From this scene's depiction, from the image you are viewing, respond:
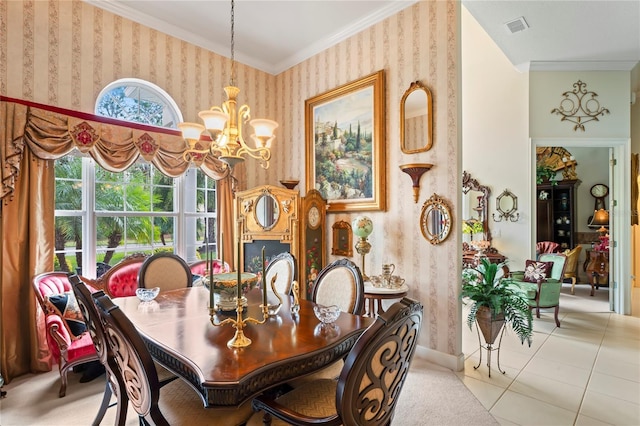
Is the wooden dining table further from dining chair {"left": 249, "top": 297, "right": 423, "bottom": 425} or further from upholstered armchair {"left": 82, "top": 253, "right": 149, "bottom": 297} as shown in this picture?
upholstered armchair {"left": 82, "top": 253, "right": 149, "bottom": 297}

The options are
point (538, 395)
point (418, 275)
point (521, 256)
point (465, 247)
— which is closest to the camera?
point (538, 395)

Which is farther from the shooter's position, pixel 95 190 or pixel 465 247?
pixel 465 247

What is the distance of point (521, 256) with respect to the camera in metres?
5.04

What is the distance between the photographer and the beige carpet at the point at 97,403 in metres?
2.14

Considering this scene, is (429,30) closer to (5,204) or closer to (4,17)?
(4,17)

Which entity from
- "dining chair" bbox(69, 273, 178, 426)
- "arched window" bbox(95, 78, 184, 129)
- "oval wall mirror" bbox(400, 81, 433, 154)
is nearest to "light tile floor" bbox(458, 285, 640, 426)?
"oval wall mirror" bbox(400, 81, 433, 154)

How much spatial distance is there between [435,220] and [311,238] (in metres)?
1.37

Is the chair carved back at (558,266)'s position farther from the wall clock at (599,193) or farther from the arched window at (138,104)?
the arched window at (138,104)

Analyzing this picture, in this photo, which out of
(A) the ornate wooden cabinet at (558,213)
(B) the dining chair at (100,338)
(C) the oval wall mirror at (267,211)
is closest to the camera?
(B) the dining chair at (100,338)

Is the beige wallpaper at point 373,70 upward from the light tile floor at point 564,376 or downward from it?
upward

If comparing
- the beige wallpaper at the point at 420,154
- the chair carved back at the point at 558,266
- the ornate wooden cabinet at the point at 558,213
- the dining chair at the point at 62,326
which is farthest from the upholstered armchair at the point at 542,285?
the dining chair at the point at 62,326

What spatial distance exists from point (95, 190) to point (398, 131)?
3.13 m

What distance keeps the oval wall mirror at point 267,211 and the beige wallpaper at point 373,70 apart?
70 centimetres

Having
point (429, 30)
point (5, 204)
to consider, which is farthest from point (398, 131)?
point (5, 204)
